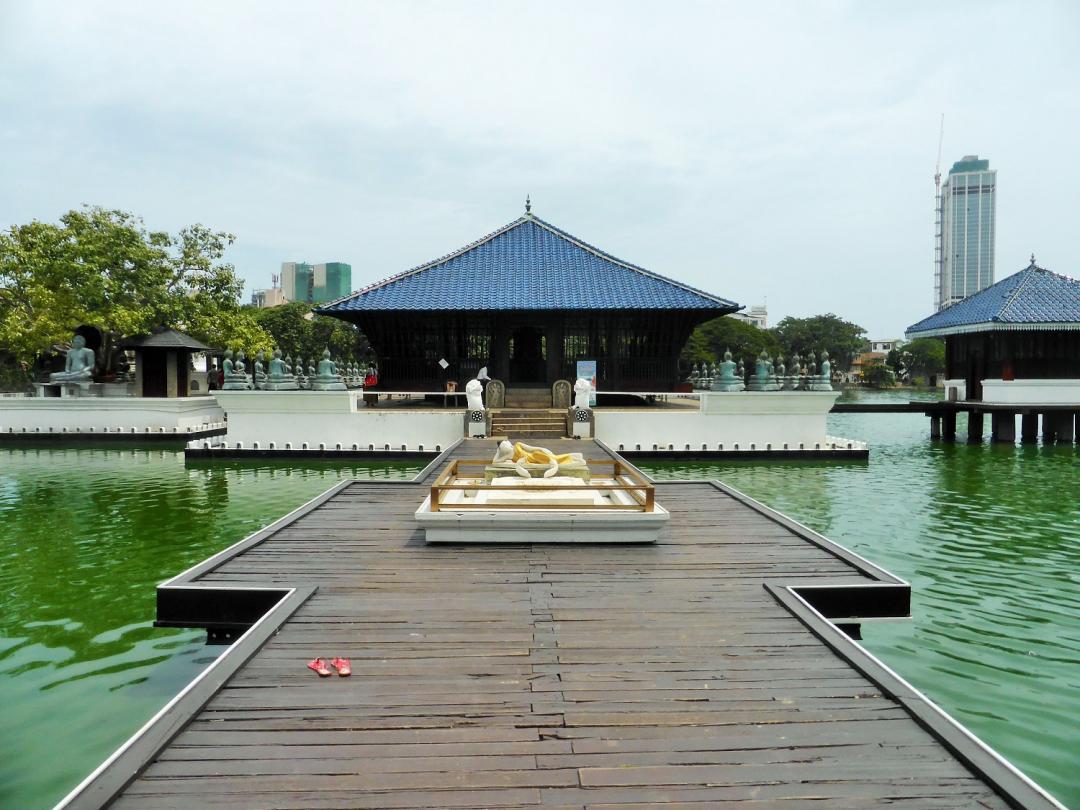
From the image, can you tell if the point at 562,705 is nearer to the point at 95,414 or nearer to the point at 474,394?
the point at 474,394

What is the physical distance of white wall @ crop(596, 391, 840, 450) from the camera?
846 inches

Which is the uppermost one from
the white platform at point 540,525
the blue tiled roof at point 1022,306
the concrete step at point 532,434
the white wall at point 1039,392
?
the blue tiled roof at point 1022,306

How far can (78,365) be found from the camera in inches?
1105

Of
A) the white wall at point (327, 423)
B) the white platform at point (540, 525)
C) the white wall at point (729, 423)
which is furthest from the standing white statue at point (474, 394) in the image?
the white platform at point (540, 525)

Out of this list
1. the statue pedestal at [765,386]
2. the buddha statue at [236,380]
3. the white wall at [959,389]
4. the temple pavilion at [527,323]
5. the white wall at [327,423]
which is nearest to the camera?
the white wall at [327,423]

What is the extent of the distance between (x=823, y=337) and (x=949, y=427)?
51.3 m

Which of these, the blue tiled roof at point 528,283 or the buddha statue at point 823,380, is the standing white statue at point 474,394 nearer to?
the blue tiled roof at point 528,283

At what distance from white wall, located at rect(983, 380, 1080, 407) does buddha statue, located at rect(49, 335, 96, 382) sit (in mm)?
34957

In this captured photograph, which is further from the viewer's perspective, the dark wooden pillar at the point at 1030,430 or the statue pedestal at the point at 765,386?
the dark wooden pillar at the point at 1030,430

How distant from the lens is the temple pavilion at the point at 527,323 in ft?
80.0

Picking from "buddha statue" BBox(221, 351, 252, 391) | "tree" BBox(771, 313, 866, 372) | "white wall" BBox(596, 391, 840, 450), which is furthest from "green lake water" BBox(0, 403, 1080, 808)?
"tree" BBox(771, 313, 866, 372)

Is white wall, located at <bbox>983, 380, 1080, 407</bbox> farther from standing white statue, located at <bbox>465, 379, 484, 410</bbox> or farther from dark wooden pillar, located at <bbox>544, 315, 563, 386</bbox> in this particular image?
standing white statue, located at <bbox>465, 379, 484, 410</bbox>

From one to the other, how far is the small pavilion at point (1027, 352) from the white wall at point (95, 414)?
30.1 meters

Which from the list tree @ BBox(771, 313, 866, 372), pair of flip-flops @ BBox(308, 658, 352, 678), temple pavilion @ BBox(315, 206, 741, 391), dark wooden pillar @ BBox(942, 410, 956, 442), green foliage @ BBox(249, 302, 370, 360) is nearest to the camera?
pair of flip-flops @ BBox(308, 658, 352, 678)
